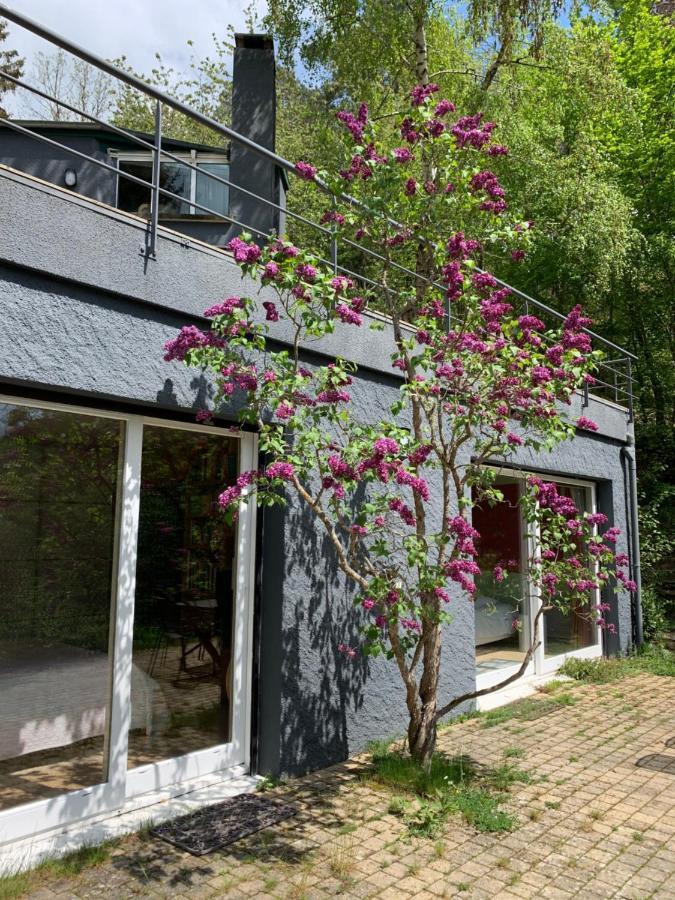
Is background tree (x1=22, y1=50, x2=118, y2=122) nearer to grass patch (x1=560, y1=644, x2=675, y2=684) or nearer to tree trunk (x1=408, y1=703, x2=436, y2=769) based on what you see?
grass patch (x1=560, y1=644, x2=675, y2=684)

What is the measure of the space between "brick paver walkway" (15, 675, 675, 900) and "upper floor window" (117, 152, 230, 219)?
32.4ft

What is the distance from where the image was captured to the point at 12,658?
3.67 m

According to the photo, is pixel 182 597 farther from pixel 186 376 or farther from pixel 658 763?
pixel 658 763

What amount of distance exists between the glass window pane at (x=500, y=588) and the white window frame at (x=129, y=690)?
302 centimetres

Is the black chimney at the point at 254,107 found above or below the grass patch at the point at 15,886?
above

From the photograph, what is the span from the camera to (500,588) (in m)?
7.73

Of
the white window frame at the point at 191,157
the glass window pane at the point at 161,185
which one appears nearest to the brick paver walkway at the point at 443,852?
the glass window pane at the point at 161,185

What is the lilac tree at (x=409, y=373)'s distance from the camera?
4.11 metres

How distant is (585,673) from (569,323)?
5116 millimetres

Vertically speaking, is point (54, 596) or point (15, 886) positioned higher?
point (54, 596)

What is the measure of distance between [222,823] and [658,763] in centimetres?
337

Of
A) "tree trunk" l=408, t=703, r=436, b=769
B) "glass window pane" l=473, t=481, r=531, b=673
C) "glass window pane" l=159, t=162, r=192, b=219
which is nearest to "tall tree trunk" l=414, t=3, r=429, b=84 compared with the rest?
"glass window pane" l=159, t=162, r=192, b=219

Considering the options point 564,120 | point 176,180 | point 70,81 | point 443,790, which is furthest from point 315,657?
point 70,81

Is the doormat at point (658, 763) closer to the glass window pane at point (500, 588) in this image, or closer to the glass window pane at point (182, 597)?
the glass window pane at point (500, 588)
